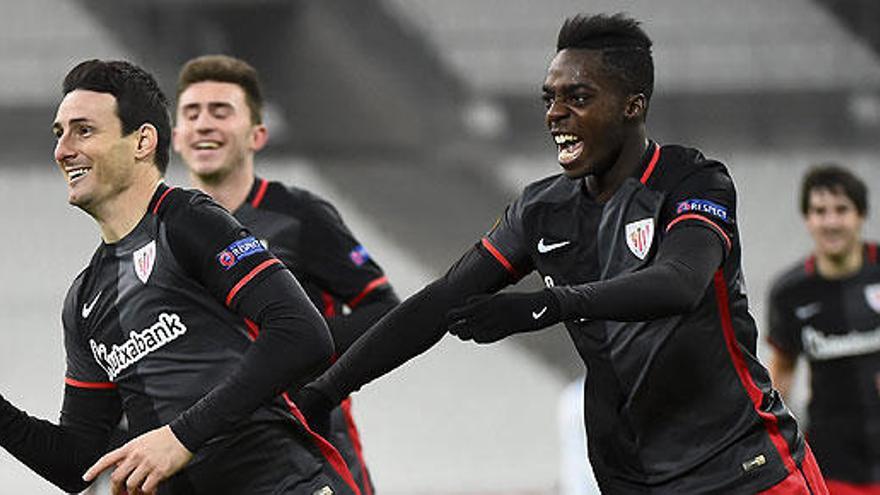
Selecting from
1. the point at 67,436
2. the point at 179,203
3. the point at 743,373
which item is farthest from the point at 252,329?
the point at 743,373

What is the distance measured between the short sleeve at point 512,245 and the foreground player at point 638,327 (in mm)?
73

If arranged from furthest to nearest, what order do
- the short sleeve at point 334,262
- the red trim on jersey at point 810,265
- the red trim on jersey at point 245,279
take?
the red trim on jersey at point 810,265 → the short sleeve at point 334,262 → the red trim on jersey at point 245,279

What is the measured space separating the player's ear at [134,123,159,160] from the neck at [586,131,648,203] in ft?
3.16

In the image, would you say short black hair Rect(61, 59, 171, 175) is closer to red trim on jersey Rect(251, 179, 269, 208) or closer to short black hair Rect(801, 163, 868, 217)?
red trim on jersey Rect(251, 179, 269, 208)

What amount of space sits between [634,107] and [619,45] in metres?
0.14

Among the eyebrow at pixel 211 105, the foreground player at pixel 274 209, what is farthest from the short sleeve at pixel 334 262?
the eyebrow at pixel 211 105

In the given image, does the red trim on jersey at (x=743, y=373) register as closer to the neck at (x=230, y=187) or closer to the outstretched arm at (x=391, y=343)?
the outstretched arm at (x=391, y=343)

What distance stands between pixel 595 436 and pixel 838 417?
3061mm

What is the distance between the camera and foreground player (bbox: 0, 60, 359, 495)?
3.31m

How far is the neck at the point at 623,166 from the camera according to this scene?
365 cm

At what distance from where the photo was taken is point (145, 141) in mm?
3654

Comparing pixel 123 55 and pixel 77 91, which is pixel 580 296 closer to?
pixel 77 91

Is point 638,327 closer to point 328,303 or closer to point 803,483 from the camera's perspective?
point 803,483

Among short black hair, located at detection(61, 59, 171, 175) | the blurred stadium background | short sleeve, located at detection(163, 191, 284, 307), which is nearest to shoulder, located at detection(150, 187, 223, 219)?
short sleeve, located at detection(163, 191, 284, 307)
